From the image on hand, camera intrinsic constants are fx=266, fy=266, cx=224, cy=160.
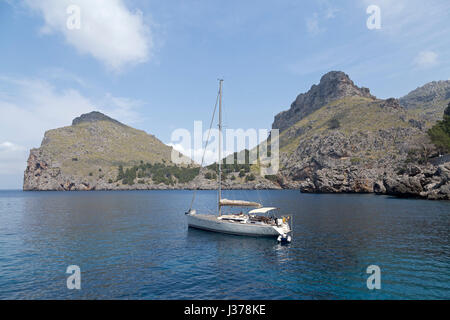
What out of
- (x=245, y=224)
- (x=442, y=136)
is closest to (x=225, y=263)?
(x=245, y=224)

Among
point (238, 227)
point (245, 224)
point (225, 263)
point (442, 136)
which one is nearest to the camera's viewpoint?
point (225, 263)

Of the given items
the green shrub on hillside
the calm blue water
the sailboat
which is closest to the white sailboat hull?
the sailboat

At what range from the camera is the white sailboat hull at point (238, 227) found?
121 feet

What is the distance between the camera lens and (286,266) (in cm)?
2541

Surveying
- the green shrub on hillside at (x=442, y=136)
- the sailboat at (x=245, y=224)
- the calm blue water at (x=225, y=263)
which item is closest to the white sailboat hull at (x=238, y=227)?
the sailboat at (x=245, y=224)

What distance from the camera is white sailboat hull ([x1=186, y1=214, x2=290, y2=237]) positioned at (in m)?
37.0

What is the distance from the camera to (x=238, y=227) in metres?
38.6

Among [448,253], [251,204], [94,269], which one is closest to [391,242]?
[448,253]

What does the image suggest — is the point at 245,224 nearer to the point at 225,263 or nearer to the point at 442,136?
the point at 225,263

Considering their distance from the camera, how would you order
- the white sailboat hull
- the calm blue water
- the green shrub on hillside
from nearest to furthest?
the calm blue water < the white sailboat hull < the green shrub on hillside

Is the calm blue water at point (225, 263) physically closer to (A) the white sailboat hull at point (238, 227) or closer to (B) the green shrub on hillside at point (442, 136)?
(A) the white sailboat hull at point (238, 227)

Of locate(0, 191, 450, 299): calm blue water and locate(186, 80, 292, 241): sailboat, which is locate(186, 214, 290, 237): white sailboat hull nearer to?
locate(186, 80, 292, 241): sailboat

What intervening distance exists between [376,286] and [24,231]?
169 ft
